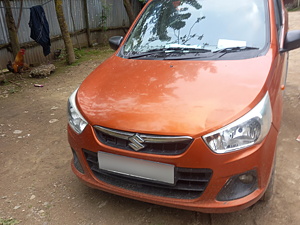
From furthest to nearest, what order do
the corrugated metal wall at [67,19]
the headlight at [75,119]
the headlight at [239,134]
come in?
the corrugated metal wall at [67,19] < the headlight at [75,119] < the headlight at [239,134]

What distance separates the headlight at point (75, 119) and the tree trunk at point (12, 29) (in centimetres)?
537

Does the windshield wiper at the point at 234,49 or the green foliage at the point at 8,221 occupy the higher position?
the windshield wiper at the point at 234,49

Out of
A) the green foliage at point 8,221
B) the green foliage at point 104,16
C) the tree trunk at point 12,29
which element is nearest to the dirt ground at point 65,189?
the green foliage at point 8,221

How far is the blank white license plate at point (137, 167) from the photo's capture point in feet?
5.96

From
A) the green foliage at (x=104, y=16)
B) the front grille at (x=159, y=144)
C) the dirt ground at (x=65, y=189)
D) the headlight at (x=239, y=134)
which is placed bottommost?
the dirt ground at (x=65, y=189)

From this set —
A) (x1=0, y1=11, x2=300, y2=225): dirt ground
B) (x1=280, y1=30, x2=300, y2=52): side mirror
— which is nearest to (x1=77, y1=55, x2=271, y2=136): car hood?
(x1=280, y1=30, x2=300, y2=52): side mirror

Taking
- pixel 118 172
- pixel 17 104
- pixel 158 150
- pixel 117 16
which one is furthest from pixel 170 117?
pixel 117 16

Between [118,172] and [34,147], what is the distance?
6.19ft

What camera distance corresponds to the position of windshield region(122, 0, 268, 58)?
2.54 m

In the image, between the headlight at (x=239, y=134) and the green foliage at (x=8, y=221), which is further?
the green foliage at (x=8, y=221)

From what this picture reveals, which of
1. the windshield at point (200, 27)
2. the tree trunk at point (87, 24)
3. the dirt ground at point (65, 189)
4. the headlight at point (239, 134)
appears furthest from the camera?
the tree trunk at point (87, 24)

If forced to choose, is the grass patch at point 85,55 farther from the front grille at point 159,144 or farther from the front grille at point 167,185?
the front grille at point 159,144

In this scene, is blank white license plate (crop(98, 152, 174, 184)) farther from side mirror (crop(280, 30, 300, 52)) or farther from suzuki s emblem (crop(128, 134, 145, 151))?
Answer: side mirror (crop(280, 30, 300, 52))

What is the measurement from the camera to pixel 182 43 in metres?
2.72
